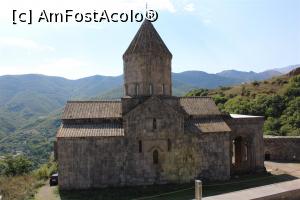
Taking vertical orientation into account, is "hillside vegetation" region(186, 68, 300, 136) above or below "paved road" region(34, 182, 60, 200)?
above

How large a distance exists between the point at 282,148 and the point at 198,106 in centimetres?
849

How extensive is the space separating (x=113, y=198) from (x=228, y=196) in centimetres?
957

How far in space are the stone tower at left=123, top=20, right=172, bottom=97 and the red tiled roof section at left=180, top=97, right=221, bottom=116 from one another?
1.33m

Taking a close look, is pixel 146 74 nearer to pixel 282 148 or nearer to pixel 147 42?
pixel 147 42

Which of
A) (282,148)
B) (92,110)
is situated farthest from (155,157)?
(282,148)

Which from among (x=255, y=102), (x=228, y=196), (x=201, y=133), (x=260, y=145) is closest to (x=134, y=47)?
(x=201, y=133)

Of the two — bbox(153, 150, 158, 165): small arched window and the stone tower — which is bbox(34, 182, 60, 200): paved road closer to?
bbox(153, 150, 158, 165): small arched window

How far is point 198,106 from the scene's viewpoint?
71.0 feet

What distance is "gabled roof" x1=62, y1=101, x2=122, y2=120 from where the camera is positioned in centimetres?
1970

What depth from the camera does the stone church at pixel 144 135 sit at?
1841cm

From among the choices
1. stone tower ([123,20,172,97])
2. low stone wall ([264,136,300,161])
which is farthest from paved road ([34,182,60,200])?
low stone wall ([264,136,300,161])

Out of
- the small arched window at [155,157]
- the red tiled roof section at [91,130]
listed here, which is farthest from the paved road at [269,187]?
the small arched window at [155,157]

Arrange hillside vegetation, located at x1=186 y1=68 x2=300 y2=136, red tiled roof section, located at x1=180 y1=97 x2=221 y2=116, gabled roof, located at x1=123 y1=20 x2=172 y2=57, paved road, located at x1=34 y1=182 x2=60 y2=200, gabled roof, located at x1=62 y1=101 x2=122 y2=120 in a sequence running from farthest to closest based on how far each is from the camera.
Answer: hillside vegetation, located at x1=186 y1=68 x2=300 y2=136
red tiled roof section, located at x1=180 y1=97 x2=221 y2=116
gabled roof, located at x1=123 y1=20 x2=172 y2=57
gabled roof, located at x1=62 y1=101 x2=122 y2=120
paved road, located at x1=34 y1=182 x2=60 y2=200

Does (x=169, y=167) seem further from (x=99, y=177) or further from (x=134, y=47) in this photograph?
(x=134, y=47)
